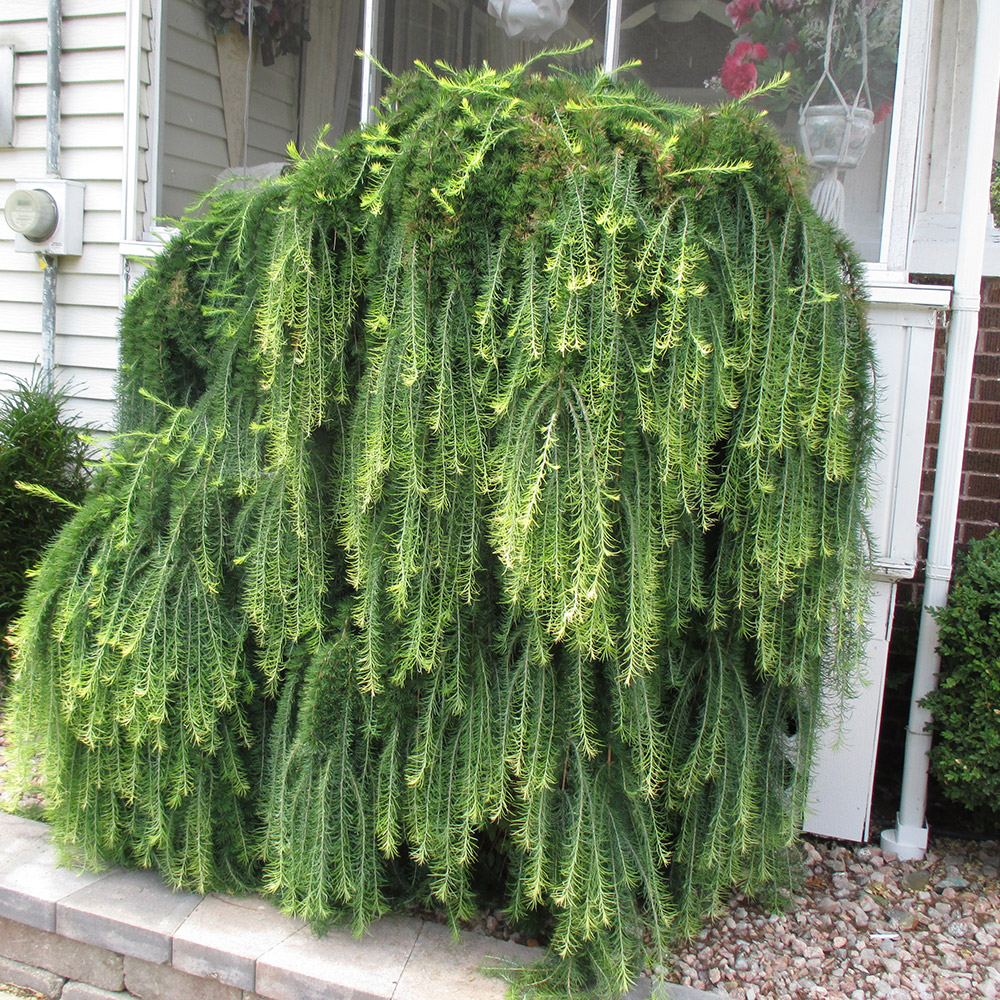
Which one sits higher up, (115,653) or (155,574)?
(155,574)

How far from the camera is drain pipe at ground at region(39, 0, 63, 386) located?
4074 mm

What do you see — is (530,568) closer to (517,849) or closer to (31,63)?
(517,849)

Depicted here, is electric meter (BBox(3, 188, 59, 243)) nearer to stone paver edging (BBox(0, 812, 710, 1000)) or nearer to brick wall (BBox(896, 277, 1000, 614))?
stone paver edging (BBox(0, 812, 710, 1000))

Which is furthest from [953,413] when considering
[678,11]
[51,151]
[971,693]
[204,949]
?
[51,151]

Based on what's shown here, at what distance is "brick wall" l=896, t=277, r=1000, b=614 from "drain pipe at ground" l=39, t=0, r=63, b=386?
3.96m

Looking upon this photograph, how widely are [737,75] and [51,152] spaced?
10.4ft

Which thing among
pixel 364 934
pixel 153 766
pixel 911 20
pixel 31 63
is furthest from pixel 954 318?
pixel 31 63

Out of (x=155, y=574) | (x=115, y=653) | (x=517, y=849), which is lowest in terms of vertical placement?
(x=517, y=849)

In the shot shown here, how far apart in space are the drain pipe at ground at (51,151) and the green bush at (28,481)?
0.36 meters

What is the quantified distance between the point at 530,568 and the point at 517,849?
834 millimetres

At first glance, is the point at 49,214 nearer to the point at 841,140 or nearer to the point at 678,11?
the point at 678,11

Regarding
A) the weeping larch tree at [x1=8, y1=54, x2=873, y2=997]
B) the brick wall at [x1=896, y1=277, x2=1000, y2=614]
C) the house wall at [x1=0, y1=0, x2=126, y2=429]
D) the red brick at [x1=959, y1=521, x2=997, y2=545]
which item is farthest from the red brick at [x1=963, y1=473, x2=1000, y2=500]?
the house wall at [x1=0, y1=0, x2=126, y2=429]

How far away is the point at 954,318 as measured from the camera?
2.88m

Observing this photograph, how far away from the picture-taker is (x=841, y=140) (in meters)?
3.02
